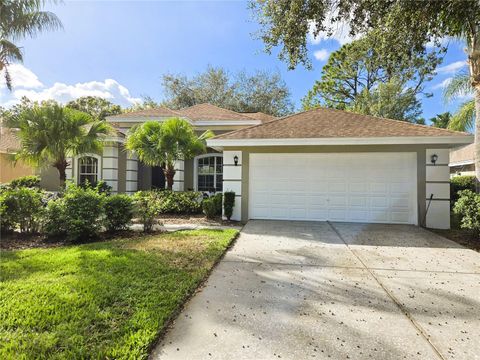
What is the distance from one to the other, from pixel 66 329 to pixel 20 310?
823 millimetres

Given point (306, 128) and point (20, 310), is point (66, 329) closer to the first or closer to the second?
point (20, 310)

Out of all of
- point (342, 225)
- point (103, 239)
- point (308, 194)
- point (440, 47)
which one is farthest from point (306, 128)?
point (103, 239)

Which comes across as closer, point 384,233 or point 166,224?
point 384,233

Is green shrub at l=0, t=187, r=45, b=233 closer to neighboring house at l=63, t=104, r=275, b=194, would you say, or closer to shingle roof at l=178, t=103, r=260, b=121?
neighboring house at l=63, t=104, r=275, b=194

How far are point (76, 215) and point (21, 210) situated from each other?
1.40 m

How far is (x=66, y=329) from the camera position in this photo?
9.77ft

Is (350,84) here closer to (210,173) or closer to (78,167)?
(210,173)

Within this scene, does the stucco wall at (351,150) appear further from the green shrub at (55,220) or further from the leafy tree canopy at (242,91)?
the leafy tree canopy at (242,91)

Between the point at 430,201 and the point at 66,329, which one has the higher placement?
the point at 430,201

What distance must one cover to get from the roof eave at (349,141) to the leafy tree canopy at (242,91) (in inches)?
804

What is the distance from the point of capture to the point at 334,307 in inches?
143

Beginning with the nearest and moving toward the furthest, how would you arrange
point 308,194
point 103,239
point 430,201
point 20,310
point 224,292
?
point 20,310 < point 224,292 < point 103,239 < point 430,201 < point 308,194

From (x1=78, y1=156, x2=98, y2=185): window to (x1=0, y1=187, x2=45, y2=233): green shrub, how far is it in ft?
24.6

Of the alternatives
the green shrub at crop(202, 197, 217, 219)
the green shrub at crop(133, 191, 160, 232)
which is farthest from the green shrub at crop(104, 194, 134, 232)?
the green shrub at crop(202, 197, 217, 219)
